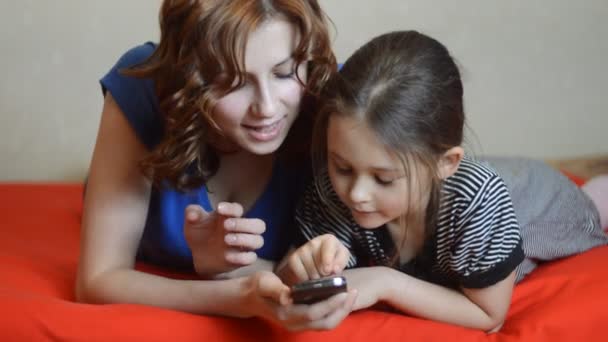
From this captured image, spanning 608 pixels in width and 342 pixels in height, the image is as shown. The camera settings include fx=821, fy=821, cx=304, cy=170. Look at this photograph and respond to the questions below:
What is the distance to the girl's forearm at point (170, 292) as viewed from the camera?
1.13 m

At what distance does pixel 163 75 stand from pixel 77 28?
3.27ft

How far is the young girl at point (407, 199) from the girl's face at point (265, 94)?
60 millimetres

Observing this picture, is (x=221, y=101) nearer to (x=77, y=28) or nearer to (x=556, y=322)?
(x=556, y=322)

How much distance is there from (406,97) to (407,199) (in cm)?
14

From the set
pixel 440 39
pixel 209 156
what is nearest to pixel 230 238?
pixel 209 156

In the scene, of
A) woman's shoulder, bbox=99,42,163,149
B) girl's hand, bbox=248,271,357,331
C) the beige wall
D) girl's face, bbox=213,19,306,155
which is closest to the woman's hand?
girl's hand, bbox=248,271,357,331

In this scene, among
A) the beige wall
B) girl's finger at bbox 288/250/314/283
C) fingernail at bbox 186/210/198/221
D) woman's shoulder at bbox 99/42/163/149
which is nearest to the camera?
girl's finger at bbox 288/250/314/283

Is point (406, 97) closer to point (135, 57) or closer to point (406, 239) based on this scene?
point (406, 239)

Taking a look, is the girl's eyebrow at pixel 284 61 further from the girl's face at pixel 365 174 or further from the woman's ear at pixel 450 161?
the woman's ear at pixel 450 161

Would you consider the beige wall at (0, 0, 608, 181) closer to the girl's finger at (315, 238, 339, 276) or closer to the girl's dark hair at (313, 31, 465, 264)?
the girl's dark hair at (313, 31, 465, 264)

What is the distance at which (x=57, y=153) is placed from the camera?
85.1 inches

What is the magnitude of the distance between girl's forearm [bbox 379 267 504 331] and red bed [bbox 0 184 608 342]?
20 mm

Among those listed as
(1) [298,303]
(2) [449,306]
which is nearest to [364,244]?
(2) [449,306]

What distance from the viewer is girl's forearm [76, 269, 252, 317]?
3.69 ft
